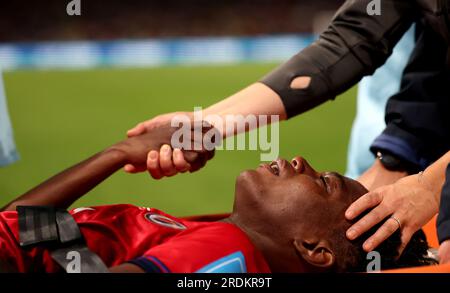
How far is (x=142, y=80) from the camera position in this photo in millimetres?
5145

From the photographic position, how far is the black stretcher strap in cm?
128

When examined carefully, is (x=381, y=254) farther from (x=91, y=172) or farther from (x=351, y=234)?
(x=91, y=172)

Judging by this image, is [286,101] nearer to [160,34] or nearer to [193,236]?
[193,236]

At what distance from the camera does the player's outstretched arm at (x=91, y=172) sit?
154cm

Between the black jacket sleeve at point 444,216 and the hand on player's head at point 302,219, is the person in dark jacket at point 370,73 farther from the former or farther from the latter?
the black jacket sleeve at point 444,216

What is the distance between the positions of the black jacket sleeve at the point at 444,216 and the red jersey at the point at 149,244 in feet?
1.11

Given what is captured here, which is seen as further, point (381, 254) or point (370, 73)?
point (370, 73)

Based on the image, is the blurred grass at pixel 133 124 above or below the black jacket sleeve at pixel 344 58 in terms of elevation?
below

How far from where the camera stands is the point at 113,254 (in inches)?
56.1

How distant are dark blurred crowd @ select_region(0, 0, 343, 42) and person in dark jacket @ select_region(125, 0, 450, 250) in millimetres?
5874

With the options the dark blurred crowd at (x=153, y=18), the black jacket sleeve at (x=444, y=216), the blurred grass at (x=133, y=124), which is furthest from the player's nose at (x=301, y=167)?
the dark blurred crowd at (x=153, y=18)

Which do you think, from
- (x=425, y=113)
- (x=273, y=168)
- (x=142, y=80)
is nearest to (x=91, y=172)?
(x=273, y=168)

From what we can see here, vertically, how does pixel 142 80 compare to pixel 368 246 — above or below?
below

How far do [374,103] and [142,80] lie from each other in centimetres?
264
